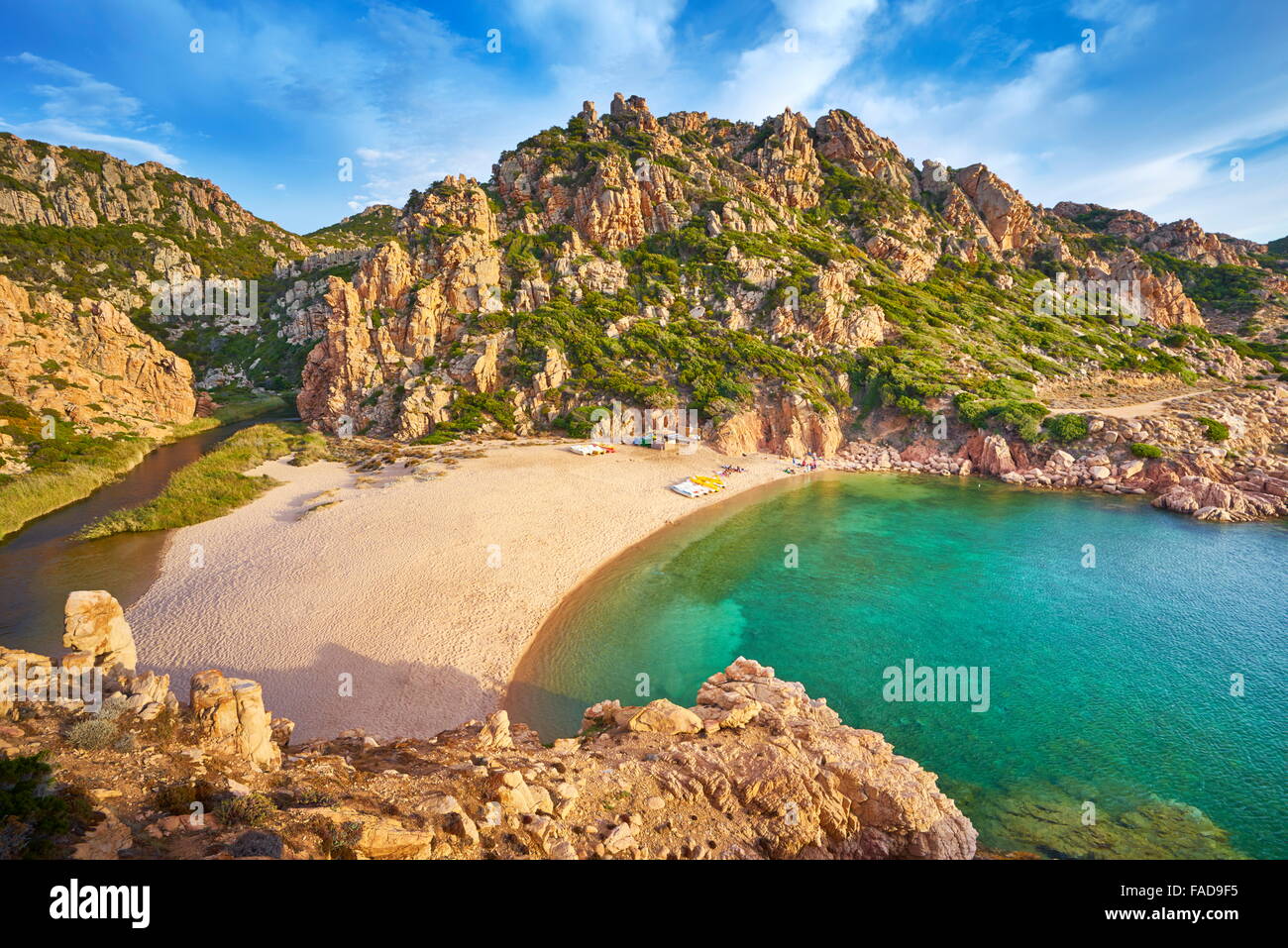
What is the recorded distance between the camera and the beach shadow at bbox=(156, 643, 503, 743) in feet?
42.8

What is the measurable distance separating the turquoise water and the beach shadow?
5.93 ft

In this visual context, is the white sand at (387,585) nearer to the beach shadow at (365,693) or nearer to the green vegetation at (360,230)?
the beach shadow at (365,693)

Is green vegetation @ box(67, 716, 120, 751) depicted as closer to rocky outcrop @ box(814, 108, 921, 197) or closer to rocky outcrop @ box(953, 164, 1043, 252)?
rocky outcrop @ box(814, 108, 921, 197)

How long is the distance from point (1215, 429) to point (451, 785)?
164ft

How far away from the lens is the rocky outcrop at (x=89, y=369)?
3450 centimetres

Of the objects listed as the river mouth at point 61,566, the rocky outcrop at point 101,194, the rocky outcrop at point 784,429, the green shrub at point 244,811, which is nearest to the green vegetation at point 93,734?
the green shrub at point 244,811

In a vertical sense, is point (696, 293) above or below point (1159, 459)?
above

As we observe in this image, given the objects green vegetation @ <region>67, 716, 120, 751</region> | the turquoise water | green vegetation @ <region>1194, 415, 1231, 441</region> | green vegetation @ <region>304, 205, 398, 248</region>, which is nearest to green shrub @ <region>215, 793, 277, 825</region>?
green vegetation @ <region>67, 716, 120, 751</region>

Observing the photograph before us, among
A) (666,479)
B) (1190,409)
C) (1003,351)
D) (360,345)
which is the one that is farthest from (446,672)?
(1003,351)

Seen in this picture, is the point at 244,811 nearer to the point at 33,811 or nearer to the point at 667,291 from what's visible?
the point at 33,811

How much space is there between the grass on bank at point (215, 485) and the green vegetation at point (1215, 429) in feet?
200

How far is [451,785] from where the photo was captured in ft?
26.8

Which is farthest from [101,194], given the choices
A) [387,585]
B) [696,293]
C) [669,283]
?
[387,585]
